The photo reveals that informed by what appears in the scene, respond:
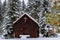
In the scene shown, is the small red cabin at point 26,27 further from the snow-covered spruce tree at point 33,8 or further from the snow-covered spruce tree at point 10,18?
the snow-covered spruce tree at point 33,8

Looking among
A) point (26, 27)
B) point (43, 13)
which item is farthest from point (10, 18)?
point (43, 13)

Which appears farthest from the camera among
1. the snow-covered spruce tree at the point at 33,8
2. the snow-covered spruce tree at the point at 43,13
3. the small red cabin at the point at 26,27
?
the snow-covered spruce tree at the point at 33,8

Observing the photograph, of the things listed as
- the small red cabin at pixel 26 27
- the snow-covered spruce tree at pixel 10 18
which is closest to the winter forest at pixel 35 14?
the snow-covered spruce tree at pixel 10 18

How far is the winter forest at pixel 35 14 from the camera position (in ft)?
14.9

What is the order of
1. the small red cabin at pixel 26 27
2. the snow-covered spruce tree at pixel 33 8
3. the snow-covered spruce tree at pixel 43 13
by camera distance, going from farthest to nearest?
the snow-covered spruce tree at pixel 33 8
the snow-covered spruce tree at pixel 43 13
the small red cabin at pixel 26 27

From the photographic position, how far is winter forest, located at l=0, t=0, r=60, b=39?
14.9 ft

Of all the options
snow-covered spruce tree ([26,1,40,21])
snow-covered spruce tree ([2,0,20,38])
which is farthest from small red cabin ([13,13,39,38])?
snow-covered spruce tree ([26,1,40,21])

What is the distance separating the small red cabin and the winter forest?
0.39 ft

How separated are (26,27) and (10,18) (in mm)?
413

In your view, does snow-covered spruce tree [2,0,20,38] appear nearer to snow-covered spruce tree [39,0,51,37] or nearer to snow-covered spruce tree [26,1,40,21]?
snow-covered spruce tree [26,1,40,21]

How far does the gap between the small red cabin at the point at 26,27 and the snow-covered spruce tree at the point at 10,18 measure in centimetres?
12

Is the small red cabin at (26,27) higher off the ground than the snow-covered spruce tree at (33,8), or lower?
lower

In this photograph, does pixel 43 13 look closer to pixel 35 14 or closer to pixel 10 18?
pixel 35 14

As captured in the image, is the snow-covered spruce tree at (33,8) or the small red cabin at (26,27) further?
the snow-covered spruce tree at (33,8)
